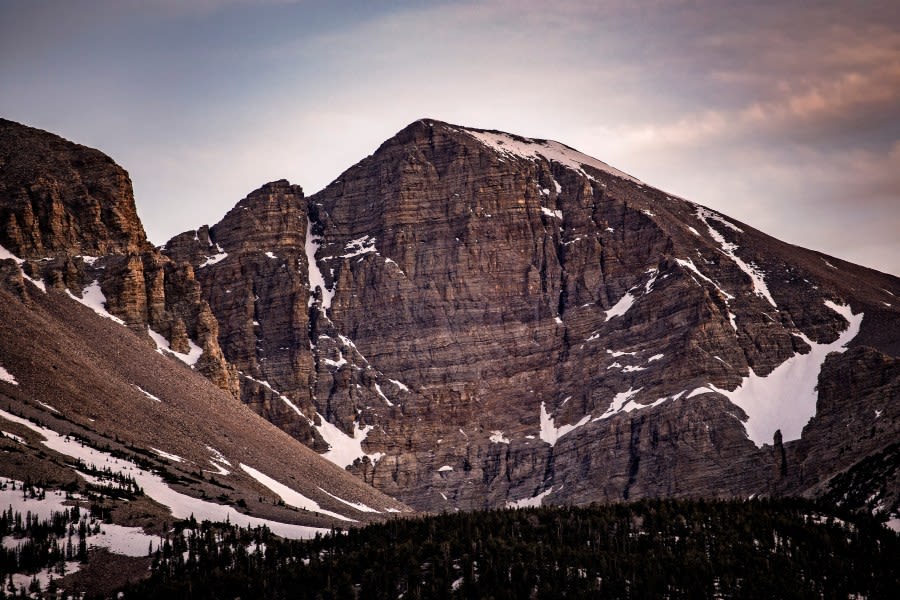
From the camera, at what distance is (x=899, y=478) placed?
178250mm

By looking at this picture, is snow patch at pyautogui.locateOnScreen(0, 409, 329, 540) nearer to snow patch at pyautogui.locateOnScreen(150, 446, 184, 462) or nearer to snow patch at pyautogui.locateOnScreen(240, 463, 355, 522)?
snow patch at pyautogui.locateOnScreen(150, 446, 184, 462)

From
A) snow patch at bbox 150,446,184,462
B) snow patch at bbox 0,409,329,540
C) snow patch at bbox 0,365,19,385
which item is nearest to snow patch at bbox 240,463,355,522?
snow patch at bbox 150,446,184,462

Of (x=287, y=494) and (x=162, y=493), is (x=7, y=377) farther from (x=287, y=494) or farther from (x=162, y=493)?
(x=287, y=494)

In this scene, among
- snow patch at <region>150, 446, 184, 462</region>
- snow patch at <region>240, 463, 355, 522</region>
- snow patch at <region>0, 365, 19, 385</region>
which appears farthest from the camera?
snow patch at <region>240, 463, 355, 522</region>

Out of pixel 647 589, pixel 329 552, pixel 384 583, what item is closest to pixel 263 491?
pixel 329 552

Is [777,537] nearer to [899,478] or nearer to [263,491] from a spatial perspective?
[899,478]

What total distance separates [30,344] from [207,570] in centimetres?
7587

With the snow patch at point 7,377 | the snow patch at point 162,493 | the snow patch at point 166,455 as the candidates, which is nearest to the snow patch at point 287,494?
the snow patch at point 166,455

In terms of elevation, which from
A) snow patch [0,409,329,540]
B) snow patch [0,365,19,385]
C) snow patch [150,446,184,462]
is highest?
snow patch [0,365,19,385]

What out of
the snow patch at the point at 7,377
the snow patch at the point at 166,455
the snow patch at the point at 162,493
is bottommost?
the snow patch at the point at 162,493

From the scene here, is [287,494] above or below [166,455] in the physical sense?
below

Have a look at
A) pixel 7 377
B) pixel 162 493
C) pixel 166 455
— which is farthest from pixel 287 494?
pixel 7 377

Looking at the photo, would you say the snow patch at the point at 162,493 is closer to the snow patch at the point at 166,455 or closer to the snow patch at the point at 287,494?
the snow patch at the point at 166,455

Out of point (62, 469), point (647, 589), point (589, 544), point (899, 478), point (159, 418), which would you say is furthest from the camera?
point (159, 418)
